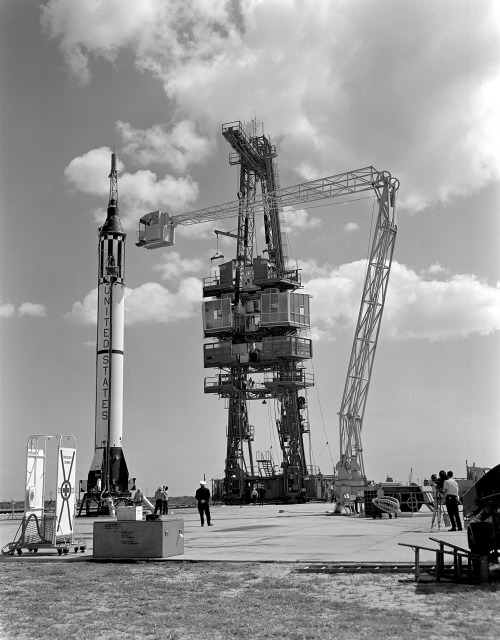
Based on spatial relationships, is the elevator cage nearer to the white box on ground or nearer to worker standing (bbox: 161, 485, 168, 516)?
worker standing (bbox: 161, 485, 168, 516)

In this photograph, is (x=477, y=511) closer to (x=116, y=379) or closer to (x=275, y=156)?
(x=116, y=379)

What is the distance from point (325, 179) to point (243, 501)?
3149cm

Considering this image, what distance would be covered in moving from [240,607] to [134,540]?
241 inches

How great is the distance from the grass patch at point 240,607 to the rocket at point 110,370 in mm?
33336

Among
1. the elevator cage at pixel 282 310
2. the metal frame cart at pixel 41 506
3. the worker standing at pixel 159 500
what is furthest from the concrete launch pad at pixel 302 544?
the elevator cage at pixel 282 310

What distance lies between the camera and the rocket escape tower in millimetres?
65375

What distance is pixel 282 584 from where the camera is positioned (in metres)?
10.9

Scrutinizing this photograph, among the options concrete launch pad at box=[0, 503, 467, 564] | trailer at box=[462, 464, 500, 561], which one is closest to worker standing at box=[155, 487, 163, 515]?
concrete launch pad at box=[0, 503, 467, 564]

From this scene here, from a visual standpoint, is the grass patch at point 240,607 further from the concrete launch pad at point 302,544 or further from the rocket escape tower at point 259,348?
the rocket escape tower at point 259,348

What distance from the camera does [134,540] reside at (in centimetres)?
1486

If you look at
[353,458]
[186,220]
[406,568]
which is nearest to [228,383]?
[186,220]

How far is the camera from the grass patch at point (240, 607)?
791 cm

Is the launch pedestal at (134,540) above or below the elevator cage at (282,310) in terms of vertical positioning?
below

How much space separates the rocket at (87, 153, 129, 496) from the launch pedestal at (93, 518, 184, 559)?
2952cm
